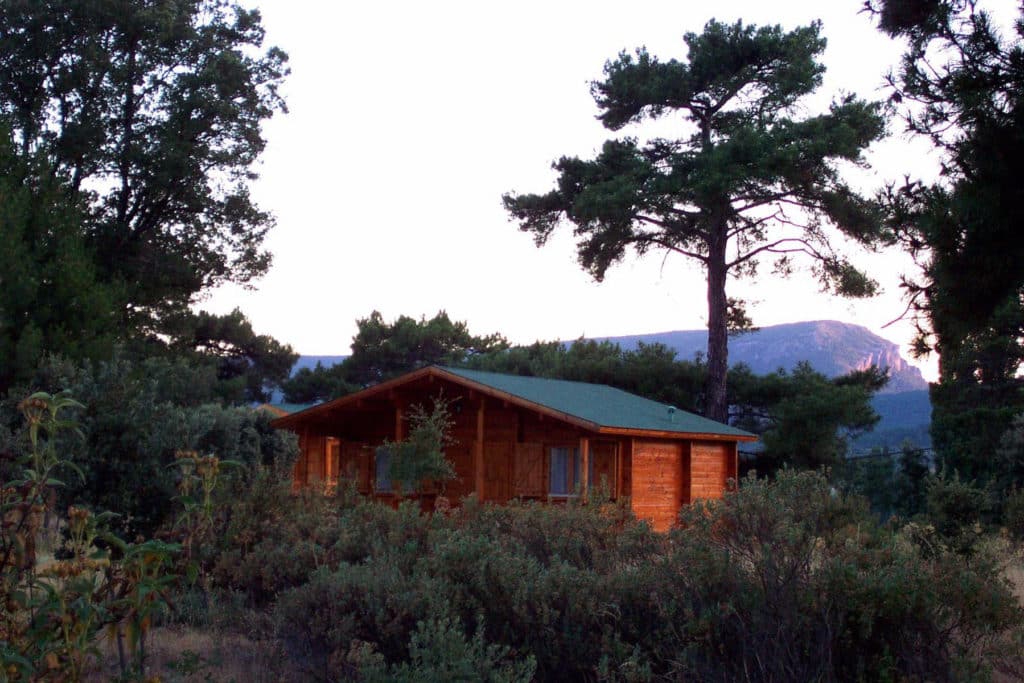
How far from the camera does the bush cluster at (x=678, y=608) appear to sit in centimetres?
528

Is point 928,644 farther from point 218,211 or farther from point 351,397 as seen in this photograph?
point 218,211

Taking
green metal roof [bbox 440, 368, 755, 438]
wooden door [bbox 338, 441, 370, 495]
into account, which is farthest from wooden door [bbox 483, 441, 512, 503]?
wooden door [bbox 338, 441, 370, 495]

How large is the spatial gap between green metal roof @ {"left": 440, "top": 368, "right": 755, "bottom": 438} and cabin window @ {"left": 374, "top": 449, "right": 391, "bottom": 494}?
8.86ft

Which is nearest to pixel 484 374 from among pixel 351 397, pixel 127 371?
pixel 351 397

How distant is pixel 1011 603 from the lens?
240 inches

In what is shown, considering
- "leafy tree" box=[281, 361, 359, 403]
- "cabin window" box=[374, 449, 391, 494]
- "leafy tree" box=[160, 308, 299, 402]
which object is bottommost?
"cabin window" box=[374, 449, 391, 494]

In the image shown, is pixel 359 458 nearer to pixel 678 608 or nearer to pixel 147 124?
pixel 147 124

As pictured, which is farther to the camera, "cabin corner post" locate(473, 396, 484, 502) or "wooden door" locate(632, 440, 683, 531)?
"wooden door" locate(632, 440, 683, 531)

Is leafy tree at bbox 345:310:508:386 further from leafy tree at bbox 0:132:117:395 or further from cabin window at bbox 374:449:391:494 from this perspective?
leafy tree at bbox 0:132:117:395

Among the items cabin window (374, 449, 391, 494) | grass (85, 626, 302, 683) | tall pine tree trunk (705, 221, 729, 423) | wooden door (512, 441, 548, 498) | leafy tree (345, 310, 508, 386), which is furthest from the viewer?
leafy tree (345, 310, 508, 386)

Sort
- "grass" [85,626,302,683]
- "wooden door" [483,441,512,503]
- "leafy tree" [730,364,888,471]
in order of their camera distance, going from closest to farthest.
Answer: "grass" [85,626,302,683], "wooden door" [483,441,512,503], "leafy tree" [730,364,888,471]

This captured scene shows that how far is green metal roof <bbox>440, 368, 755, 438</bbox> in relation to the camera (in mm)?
19469

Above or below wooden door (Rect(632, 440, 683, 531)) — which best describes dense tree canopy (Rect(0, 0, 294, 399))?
above

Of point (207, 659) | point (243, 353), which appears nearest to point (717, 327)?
point (207, 659)
